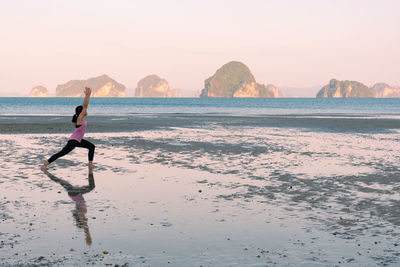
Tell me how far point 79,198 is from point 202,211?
266cm

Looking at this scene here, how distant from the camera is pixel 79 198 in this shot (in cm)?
1000

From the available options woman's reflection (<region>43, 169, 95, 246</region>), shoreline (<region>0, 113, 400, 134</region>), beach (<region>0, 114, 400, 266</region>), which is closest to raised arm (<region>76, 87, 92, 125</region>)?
beach (<region>0, 114, 400, 266</region>)

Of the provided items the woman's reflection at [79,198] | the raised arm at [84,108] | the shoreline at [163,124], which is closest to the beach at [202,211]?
the woman's reflection at [79,198]

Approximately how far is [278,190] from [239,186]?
955 mm

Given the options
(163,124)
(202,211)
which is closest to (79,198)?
(202,211)

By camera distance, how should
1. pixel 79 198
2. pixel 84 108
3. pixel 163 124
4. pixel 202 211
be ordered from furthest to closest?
1. pixel 163 124
2. pixel 84 108
3. pixel 79 198
4. pixel 202 211

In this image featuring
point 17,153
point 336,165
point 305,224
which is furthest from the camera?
point 17,153

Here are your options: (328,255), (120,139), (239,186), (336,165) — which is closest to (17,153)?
(120,139)

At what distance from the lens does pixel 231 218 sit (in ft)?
27.4

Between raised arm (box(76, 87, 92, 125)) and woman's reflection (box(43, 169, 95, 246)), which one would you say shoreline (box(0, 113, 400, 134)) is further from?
woman's reflection (box(43, 169, 95, 246))

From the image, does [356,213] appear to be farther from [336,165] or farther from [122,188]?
[336,165]

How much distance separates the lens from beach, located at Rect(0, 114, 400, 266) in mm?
6355

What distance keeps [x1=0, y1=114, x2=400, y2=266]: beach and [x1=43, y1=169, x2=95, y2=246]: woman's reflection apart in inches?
1.9

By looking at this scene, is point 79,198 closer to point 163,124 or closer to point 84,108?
point 84,108
